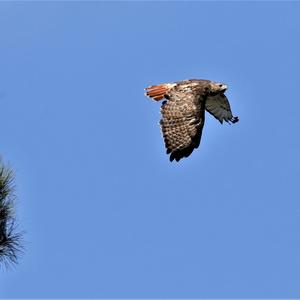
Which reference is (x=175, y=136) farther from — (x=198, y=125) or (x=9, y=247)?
(x=9, y=247)

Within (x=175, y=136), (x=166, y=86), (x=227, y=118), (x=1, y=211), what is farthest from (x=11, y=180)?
(x=227, y=118)

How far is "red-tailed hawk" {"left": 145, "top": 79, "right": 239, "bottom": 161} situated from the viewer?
1962 centimetres

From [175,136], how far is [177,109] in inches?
27.7

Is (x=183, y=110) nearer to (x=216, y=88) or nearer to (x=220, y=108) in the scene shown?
(x=216, y=88)

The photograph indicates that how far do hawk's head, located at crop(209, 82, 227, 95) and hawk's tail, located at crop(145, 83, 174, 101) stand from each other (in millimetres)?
899

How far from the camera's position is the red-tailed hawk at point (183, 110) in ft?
64.4

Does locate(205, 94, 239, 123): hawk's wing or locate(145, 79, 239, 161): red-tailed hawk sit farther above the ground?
locate(205, 94, 239, 123): hawk's wing

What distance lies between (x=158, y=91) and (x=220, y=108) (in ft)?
6.35

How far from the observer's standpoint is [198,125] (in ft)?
65.4

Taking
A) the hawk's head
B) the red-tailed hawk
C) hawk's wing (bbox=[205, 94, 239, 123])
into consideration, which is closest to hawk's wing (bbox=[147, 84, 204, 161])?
the red-tailed hawk

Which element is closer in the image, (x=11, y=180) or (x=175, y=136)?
(x=11, y=180)

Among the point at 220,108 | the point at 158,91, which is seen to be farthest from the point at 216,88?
the point at 158,91

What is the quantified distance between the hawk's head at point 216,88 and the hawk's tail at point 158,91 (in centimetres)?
90

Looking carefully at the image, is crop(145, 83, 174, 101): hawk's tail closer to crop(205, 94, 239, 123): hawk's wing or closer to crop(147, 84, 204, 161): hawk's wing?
crop(147, 84, 204, 161): hawk's wing
